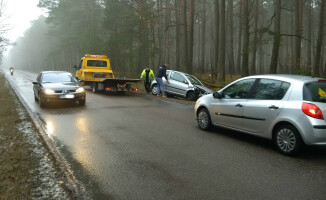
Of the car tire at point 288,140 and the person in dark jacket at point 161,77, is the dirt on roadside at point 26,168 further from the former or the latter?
the person in dark jacket at point 161,77

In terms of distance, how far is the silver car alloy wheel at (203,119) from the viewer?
841 centimetres

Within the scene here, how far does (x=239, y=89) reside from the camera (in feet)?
24.4

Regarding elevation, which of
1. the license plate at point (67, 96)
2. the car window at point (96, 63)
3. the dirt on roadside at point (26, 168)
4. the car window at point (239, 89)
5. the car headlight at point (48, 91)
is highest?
the car window at point (96, 63)

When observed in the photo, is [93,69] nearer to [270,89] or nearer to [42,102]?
[42,102]

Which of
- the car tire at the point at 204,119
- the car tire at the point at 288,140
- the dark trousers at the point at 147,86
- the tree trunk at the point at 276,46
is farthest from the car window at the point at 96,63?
the car tire at the point at 288,140

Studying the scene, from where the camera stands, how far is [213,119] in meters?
8.15

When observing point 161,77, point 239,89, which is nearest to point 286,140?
point 239,89

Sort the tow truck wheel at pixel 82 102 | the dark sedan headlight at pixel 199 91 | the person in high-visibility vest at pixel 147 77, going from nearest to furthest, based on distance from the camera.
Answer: the tow truck wheel at pixel 82 102, the dark sedan headlight at pixel 199 91, the person in high-visibility vest at pixel 147 77

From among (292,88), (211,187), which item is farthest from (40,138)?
(292,88)

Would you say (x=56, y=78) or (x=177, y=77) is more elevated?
(x=56, y=78)

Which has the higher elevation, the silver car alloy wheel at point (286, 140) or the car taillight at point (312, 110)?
the car taillight at point (312, 110)

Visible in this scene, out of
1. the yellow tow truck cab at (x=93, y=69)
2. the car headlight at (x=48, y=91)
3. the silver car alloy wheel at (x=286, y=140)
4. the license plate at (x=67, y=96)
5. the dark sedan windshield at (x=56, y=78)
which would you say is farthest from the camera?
the yellow tow truck cab at (x=93, y=69)

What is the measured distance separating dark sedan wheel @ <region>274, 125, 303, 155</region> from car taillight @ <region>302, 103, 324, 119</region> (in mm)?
431

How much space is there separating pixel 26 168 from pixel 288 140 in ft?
16.7
